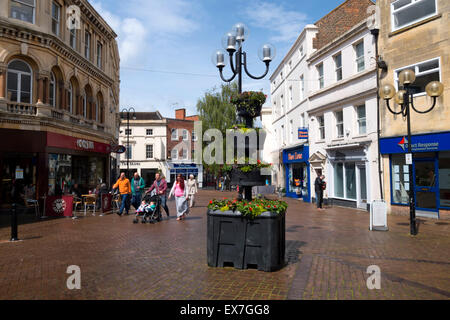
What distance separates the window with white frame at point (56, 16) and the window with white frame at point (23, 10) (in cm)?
126

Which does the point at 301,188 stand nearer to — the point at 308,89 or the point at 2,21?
the point at 308,89

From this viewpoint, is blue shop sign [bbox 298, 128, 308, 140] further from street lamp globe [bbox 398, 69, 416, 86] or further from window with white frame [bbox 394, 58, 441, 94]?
street lamp globe [bbox 398, 69, 416, 86]

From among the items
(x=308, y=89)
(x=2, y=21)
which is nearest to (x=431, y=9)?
(x=308, y=89)

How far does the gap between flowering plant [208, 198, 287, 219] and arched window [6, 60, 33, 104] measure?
13705 millimetres

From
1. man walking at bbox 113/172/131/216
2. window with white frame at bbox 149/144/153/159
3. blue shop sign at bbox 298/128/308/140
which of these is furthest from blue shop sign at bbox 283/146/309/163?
window with white frame at bbox 149/144/153/159

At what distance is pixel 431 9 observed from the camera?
13.2 meters

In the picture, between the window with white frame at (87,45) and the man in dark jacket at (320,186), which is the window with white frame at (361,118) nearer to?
the man in dark jacket at (320,186)

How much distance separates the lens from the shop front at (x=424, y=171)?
1251cm

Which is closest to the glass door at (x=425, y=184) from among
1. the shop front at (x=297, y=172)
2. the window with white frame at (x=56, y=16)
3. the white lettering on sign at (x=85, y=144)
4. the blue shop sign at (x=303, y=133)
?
the shop front at (x=297, y=172)

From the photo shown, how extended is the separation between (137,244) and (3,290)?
3434mm

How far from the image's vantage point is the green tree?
123 ft

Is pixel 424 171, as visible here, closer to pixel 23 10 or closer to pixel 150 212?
pixel 150 212

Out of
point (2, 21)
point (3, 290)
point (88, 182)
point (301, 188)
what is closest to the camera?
point (3, 290)

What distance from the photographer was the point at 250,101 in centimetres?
627
